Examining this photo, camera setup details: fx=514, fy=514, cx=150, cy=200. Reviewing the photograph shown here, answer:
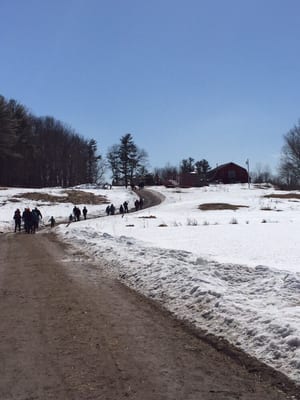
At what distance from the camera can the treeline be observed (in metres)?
93.0

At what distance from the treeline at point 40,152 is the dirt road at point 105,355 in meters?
83.6

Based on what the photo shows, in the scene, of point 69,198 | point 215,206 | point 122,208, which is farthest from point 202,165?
point 122,208

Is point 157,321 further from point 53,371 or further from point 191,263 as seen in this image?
point 191,263

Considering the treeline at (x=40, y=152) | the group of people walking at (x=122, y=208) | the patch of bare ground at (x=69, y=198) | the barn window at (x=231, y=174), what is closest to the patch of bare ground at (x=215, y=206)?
the group of people walking at (x=122, y=208)

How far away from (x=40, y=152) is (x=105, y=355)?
361ft

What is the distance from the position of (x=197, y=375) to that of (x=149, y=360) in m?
0.69

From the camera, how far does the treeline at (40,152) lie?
93.0 m

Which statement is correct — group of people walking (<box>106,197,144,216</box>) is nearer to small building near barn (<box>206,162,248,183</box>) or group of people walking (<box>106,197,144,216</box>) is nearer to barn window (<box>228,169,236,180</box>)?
small building near barn (<box>206,162,248,183</box>)

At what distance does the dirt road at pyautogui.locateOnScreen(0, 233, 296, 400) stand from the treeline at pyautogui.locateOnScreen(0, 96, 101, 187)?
8359 cm

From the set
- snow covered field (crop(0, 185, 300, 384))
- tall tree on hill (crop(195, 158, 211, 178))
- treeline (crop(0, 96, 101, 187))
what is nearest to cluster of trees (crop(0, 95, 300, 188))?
treeline (crop(0, 96, 101, 187))

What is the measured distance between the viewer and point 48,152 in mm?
116938

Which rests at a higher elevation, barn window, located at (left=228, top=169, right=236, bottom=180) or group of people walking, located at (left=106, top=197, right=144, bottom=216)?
barn window, located at (left=228, top=169, right=236, bottom=180)

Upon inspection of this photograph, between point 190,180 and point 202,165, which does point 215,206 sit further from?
point 202,165

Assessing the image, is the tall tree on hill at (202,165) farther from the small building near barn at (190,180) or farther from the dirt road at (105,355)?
the dirt road at (105,355)
